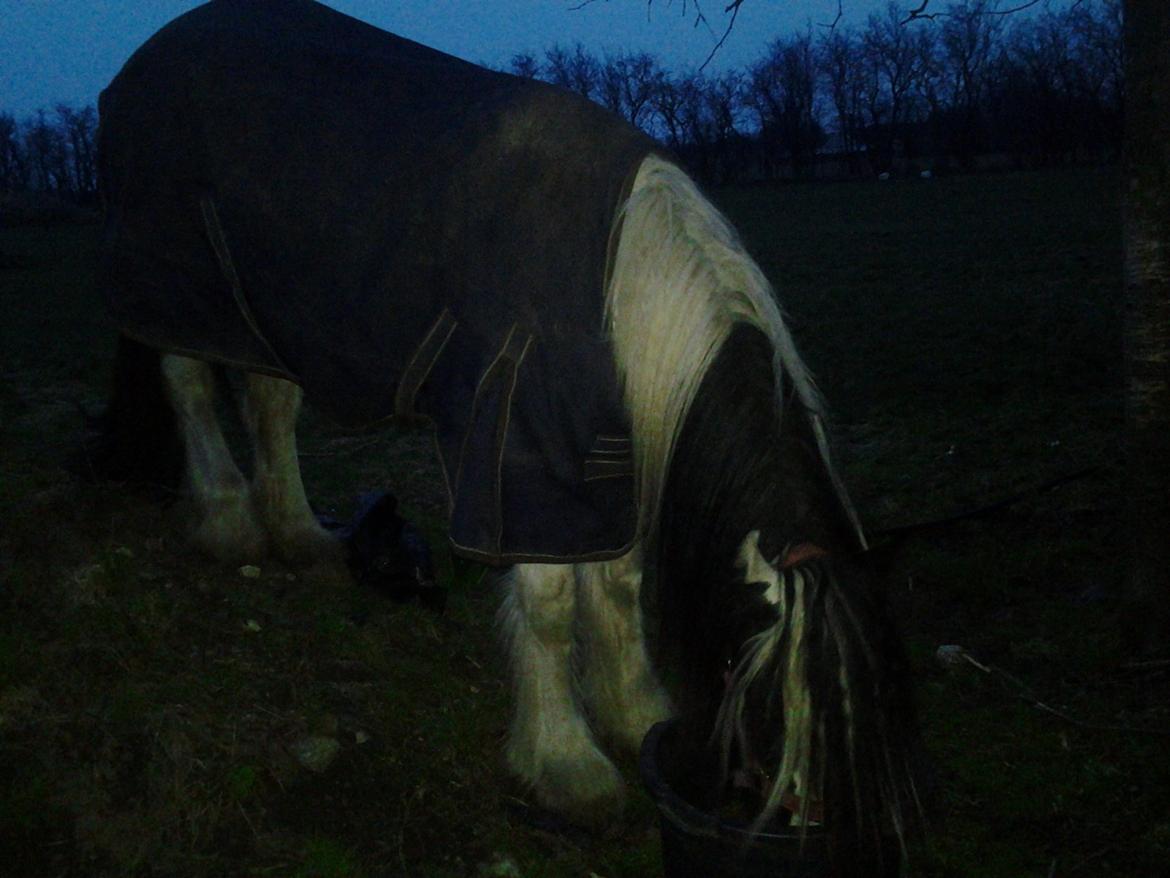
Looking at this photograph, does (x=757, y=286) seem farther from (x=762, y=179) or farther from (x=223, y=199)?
(x=762, y=179)

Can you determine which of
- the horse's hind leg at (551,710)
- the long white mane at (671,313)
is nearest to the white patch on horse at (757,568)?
the long white mane at (671,313)

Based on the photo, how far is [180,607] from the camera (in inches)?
127

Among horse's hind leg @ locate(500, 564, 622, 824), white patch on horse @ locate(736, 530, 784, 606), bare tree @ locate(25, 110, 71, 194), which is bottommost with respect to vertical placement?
horse's hind leg @ locate(500, 564, 622, 824)

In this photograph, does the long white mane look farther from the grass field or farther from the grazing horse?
the grass field

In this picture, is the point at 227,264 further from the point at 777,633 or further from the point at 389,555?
the point at 777,633

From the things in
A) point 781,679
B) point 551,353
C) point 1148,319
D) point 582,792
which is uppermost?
point 551,353

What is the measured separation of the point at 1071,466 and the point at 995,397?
1.42 meters

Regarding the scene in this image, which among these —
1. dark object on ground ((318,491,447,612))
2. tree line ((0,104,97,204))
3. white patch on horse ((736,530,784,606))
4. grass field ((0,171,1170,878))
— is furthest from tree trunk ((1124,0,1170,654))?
tree line ((0,104,97,204))

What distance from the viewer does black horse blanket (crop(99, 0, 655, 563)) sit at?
2.38 m

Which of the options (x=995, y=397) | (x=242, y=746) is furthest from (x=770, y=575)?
(x=995, y=397)

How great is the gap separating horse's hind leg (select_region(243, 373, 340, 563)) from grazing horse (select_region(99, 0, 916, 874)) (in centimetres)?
50

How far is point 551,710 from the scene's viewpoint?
279 centimetres

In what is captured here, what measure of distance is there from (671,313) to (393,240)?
785 millimetres

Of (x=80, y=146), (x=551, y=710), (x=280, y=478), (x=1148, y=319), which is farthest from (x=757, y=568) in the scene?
(x=80, y=146)
